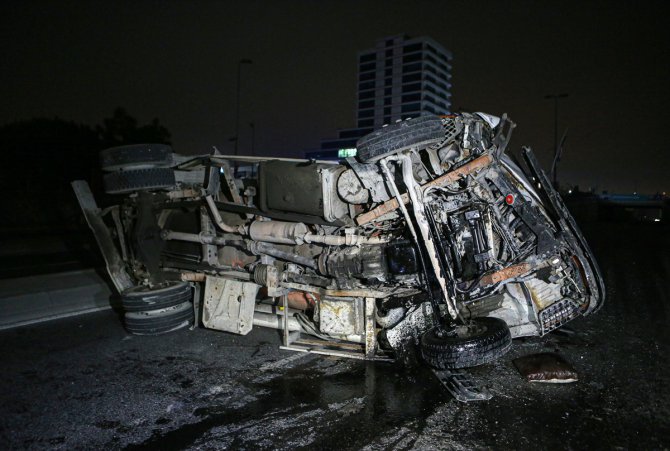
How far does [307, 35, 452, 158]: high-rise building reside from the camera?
128500 millimetres

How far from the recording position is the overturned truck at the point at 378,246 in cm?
372

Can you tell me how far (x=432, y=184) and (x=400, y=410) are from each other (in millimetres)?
1900

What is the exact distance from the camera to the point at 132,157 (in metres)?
5.04

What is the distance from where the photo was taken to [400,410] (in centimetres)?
333

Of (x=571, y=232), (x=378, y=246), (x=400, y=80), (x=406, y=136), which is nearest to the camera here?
(x=406, y=136)

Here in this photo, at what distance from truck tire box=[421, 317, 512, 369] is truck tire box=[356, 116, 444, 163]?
1668mm

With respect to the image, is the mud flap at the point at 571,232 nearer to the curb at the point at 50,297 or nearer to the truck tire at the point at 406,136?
the truck tire at the point at 406,136

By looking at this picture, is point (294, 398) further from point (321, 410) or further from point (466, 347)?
point (466, 347)

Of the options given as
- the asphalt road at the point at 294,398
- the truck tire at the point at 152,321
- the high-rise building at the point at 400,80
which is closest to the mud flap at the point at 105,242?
the asphalt road at the point at 294,398

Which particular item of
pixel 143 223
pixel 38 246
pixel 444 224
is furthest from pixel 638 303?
pixel 38 246

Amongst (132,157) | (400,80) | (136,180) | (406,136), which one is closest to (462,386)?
(406,136)

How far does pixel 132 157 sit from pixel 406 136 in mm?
3389

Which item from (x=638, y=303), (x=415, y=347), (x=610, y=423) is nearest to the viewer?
(x=610, y=423)

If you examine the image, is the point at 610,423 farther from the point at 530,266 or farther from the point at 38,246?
the point at 38,246
